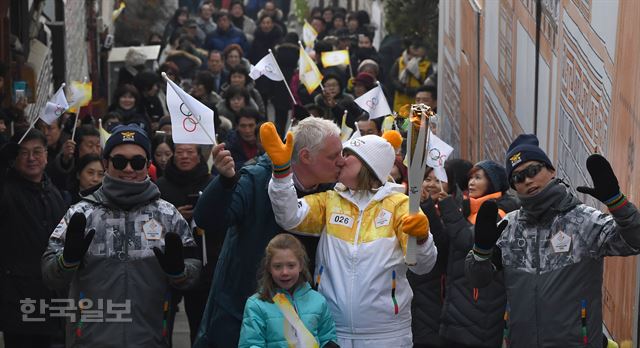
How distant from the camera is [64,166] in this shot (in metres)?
12.1

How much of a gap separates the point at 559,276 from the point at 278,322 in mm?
1463

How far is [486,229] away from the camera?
720 centimetres

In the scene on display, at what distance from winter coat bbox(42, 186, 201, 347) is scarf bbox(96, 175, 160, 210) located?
3 cm

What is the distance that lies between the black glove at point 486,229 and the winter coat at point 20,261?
11.4 ft

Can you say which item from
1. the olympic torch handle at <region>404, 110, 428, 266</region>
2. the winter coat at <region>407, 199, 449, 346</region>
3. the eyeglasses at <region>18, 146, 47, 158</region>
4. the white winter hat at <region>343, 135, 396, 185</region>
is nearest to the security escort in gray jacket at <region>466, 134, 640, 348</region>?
the olympic torch handle at <region>404, 110, 428, 266</region>

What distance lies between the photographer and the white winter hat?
7281 millimetres

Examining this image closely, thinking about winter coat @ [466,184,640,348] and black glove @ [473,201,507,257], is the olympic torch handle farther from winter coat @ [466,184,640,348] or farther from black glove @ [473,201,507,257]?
winter coat @ [466,184,640,348]

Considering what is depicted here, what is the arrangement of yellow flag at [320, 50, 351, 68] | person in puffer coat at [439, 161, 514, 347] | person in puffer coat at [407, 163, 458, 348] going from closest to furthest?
person in puffer coat at [439, 161, 514, 347], person in puffer coat at [407, 163, 458, 348], yellow flag at [320, 50, 351, 68]

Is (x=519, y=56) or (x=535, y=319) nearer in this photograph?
A: (x=535, y=319)

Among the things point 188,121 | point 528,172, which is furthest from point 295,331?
point 188,121

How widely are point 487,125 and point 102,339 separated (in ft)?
25.7

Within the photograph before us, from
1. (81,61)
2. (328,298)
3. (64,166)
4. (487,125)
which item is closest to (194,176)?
(64,166)

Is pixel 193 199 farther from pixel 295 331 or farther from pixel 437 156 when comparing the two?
pixel 295 331

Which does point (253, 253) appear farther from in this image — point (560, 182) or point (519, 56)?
point (519, 56)
